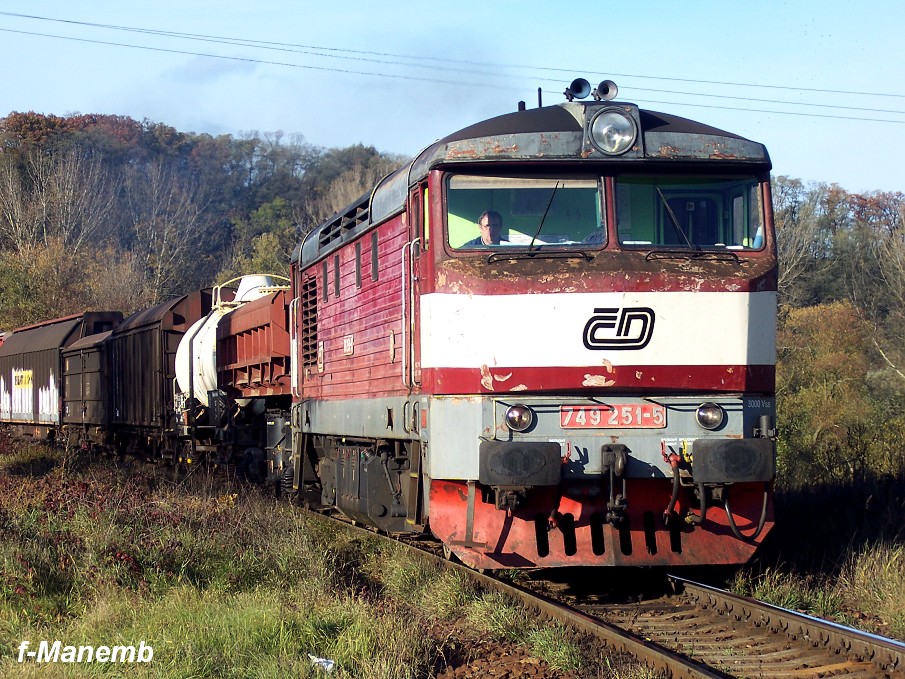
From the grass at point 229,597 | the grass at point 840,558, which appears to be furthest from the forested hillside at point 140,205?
the grass at point 840,558

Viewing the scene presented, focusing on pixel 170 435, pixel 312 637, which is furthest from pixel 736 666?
pixel 170 435

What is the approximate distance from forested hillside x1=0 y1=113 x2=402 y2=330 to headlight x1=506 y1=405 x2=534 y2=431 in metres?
37.7

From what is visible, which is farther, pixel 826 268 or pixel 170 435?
pixel 826 268

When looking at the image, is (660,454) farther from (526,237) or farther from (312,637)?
(312,637)

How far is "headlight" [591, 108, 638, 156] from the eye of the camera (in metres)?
7.92

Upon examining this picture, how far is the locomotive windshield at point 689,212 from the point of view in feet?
26.2

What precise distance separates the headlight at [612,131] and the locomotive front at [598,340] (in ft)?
0.04

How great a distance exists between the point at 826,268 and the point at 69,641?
119 feet

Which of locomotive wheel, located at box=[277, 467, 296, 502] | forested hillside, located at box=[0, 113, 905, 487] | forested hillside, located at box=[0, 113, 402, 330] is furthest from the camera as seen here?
forested hillside, located at box=[0, 113, 402, 330]

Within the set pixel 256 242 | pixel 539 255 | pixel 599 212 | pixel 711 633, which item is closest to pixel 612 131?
pixel 599 212

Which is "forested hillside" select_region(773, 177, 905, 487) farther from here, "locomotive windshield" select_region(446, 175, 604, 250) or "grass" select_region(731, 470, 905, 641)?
"locomotive windshield" select_region(446, 175, 604, 250)

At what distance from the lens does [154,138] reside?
3243 inches

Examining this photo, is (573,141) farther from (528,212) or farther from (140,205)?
(140,205)

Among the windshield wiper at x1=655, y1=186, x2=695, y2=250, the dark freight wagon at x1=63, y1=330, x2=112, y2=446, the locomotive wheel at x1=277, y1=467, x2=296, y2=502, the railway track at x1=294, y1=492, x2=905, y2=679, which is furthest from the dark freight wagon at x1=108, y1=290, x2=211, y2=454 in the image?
the windshield wiper at x1=655, y1=186, x2=695, y2=250
